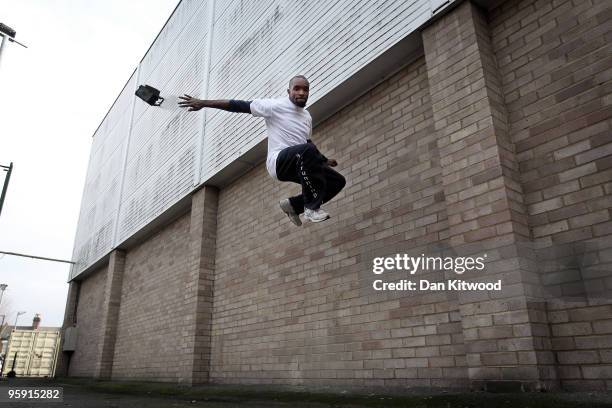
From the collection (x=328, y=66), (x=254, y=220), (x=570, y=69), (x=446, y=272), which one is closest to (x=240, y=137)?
(x=254, y=220)

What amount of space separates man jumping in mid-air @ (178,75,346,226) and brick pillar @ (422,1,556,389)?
1.50m

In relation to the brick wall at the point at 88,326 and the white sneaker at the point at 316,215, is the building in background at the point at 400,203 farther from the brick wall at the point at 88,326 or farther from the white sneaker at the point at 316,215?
the brick wall at the point at 88,326

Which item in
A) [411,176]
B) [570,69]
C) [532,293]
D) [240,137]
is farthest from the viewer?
[240,137]

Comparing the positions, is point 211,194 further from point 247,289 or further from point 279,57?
point 279,57

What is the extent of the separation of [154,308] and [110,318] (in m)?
3.16

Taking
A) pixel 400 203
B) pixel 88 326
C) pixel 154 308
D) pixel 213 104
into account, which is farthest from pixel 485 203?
pixel 88 326

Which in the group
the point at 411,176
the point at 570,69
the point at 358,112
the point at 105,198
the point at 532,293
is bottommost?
the point at 532,293

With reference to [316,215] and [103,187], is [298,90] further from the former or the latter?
[103,187]

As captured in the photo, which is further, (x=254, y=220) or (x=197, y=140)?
(x=197, y=140)

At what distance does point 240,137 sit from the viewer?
8.70 m

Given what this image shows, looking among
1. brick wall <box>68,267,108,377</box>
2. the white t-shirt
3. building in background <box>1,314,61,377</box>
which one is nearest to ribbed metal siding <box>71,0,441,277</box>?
brick wall <box>68,267,108,377</box>

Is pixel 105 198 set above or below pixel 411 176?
above

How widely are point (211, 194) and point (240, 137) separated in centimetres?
186

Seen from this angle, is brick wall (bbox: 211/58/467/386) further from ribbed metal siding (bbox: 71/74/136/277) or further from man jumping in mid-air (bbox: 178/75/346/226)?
ribbed metal siding (bbox: 71/74/136/277)
